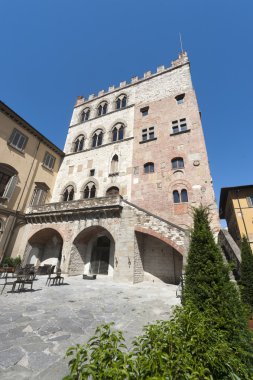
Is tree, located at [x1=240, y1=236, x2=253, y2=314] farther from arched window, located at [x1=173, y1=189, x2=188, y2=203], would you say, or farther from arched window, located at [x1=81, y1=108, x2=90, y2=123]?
arched window, located at [x1=81, y1=108, x2=90, y2=123]

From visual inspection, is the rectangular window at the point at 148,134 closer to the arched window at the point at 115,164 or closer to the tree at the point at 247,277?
the arched window at the point at 115,164

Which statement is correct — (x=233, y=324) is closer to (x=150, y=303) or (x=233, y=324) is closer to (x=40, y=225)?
(x=150, y=303)

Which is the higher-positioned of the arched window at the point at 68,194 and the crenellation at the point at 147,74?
the crenellation at the point at 147,74

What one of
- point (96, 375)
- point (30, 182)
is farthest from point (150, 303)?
point (30, 182)

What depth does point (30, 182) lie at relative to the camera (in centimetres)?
1866

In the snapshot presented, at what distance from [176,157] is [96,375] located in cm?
1650

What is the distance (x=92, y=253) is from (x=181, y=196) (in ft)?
30.7

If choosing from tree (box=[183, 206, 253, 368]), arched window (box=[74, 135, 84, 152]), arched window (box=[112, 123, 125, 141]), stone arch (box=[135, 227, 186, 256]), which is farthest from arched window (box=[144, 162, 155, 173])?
tree (box=[183, 206, 253, 368])

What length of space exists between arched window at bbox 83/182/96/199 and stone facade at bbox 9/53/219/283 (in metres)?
0.11

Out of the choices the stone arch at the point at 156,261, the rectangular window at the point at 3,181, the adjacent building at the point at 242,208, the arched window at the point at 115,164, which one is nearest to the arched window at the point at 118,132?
the arched window at the point at 115,164

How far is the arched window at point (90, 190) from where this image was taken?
19.1m

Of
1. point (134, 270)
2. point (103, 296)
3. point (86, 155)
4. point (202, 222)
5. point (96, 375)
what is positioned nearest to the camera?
point (96, 375)

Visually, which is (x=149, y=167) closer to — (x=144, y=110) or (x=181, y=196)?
(x=181, y=196)

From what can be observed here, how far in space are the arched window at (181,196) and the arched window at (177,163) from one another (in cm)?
239
